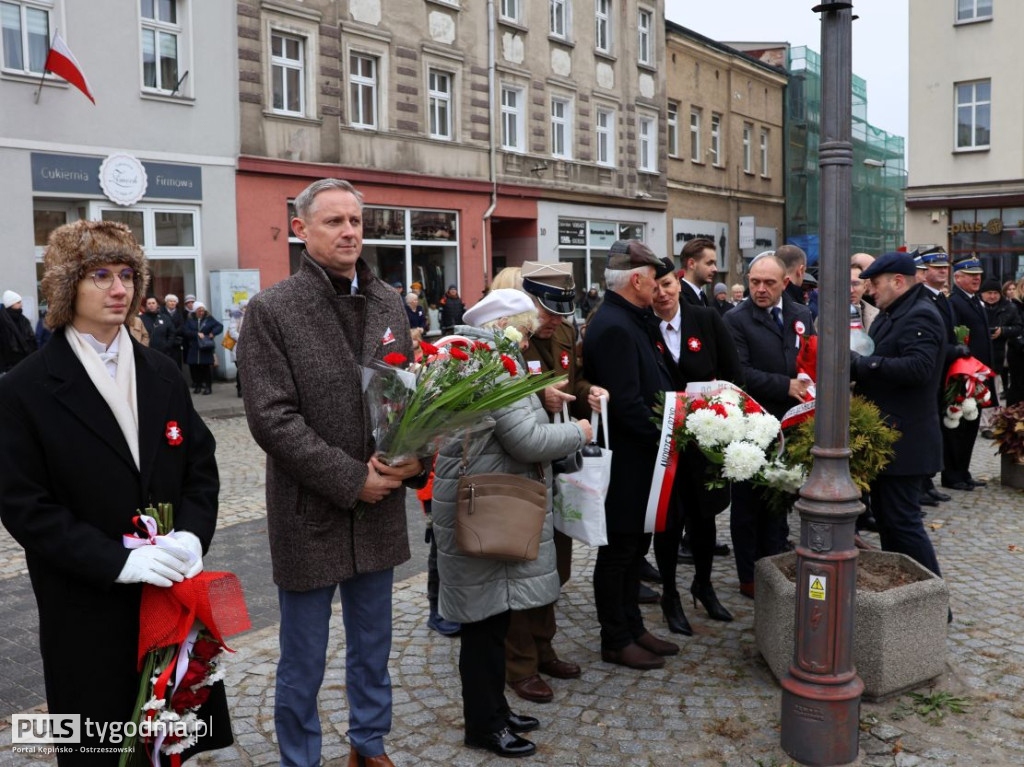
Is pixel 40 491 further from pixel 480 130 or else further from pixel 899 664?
pixel 480 130

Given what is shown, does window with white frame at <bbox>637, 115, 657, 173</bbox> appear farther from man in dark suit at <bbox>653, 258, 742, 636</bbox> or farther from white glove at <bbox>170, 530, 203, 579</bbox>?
white glove at <bbox>170, 530, 203, 579</bbox>

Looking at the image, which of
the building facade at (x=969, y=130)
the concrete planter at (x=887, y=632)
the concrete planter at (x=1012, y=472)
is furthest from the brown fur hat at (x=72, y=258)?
the building facade at (x=969, y=130)

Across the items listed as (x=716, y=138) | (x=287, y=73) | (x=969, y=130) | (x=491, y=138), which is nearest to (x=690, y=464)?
(x=287, y=73)

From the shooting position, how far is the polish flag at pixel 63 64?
15.4 m

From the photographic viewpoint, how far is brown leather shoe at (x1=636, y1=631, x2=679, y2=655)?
4883mm

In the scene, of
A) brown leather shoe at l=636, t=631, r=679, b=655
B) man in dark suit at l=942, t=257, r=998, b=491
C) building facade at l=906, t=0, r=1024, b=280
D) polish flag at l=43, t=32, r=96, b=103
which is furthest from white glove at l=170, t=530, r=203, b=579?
building facade at l=906, t=0, r=1024, b=280

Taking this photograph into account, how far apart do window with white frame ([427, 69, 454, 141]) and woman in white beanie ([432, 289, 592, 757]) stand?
67.0 ft

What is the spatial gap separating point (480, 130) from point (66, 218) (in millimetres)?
11067

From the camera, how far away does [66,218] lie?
55.2ft

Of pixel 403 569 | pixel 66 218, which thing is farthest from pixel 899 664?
pixel 66 218

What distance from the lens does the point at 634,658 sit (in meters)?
4.72

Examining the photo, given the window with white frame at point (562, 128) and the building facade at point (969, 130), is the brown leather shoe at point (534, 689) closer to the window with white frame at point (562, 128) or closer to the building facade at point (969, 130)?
the window with white frame at point (562, 128)

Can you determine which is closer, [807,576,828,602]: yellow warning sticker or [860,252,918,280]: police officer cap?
[807,576,828,602]: yellow warning sticker

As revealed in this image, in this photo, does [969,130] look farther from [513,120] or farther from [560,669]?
[560,669]
